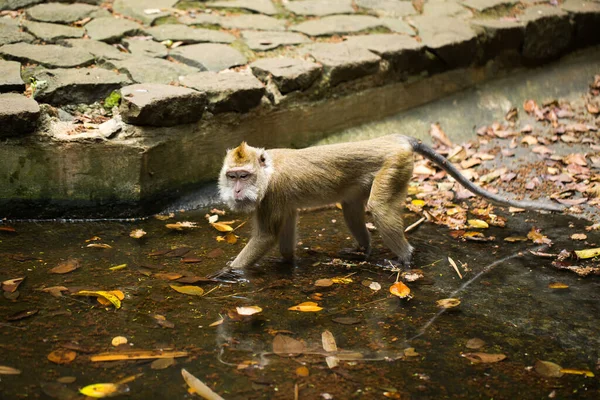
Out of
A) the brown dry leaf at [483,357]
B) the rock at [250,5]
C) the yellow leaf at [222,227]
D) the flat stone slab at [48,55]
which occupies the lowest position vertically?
the yellow leaf at [222,227]

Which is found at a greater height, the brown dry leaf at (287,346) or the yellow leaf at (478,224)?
the brown dry leaf at (287,346)

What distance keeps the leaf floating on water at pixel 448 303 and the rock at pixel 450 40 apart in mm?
3972

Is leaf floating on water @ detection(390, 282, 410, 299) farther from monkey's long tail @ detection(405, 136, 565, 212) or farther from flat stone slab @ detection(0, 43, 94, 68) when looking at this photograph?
flat stone slab @ detection(0, 43, 94, 68)

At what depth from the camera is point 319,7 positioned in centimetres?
883

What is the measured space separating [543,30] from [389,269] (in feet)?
16.4

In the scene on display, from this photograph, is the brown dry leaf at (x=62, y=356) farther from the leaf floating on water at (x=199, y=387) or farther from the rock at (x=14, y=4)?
the rock at (x=14, y=4)

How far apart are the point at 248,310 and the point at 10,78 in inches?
130

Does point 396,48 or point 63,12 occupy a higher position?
point 63,12

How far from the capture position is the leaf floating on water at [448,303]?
4.69m

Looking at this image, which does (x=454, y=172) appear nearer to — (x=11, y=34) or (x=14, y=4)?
(x=11, y=34)

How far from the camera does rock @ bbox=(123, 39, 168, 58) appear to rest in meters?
7.08

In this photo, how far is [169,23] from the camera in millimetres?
7902

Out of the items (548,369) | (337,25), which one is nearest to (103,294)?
(548,369)

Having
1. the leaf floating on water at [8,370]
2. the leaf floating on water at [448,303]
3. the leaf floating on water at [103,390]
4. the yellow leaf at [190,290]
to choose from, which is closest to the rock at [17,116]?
the yellow leaf at [190,290]
